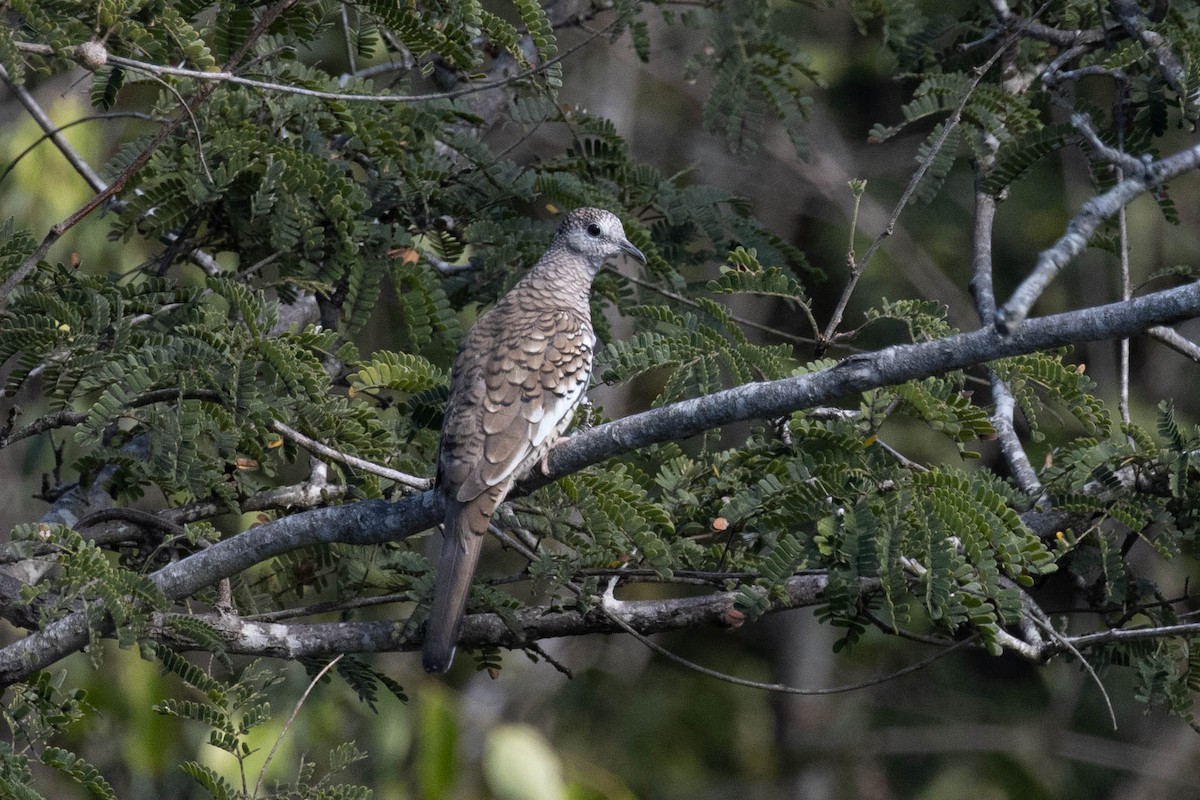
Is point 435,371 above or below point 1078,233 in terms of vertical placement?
below

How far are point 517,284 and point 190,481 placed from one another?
5.53 ft

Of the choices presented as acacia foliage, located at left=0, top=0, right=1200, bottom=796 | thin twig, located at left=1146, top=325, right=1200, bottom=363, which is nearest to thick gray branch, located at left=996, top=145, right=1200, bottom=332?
acacia foliage, located at left=0, top=0, right=1200, bottom=796

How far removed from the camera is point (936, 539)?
289cm

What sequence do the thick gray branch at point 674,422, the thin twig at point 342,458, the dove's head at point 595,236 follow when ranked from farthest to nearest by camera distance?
1. the dove's head at point 595,236
2. the thin twig at point 342,458
3. the thick gray branch at point 674,422

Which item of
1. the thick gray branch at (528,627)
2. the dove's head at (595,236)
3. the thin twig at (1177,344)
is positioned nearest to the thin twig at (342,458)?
the thick gray branch at (528,627)

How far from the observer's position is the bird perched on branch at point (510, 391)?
3.39 m

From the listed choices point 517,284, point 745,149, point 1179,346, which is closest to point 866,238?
point 745,149

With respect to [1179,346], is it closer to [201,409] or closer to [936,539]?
[936,539]

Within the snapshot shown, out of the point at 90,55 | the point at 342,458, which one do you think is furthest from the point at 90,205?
the point at 342,458

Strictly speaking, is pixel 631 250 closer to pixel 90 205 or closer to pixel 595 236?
pixel 595 236

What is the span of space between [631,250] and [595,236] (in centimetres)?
14

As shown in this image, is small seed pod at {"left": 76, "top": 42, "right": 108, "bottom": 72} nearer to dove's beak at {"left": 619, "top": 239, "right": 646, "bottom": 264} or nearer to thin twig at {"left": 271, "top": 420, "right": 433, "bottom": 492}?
thin twig at {"left": 271, "top": 420, "right": 433, "bottom": 492}

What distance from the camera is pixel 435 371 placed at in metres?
3.79

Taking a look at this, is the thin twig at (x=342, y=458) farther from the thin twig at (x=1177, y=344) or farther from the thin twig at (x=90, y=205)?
the thin twig at (x=1177, y=344)
